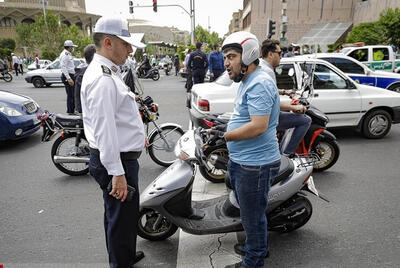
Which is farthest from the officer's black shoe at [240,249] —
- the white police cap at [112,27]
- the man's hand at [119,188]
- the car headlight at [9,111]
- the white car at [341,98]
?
the car headlight at [9,111]

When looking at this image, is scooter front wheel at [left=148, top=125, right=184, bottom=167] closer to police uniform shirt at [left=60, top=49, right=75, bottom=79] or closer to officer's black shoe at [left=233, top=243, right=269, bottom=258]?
officer's black shoe at [left=233, top=243, right=269, bottom=258]

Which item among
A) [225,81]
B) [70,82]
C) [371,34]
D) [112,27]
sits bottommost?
[70,82]

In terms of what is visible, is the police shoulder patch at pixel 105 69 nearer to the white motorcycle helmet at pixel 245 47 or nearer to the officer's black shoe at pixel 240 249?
the white motorcycle helmet at pixel 245 47

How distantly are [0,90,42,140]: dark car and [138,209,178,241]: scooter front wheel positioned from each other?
175 inches

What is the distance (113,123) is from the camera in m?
2.07

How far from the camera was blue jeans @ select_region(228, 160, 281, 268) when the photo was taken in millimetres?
Answer: 2266

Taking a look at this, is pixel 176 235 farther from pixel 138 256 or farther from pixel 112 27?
pixel 112 27

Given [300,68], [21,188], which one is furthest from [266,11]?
[21,188]

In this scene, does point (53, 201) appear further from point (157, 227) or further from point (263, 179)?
point (263, 179)

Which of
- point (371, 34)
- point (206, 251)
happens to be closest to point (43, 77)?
point (206, 251)

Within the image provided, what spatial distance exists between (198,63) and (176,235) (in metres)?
9.28

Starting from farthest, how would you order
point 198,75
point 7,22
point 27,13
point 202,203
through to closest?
point 7,22 → point 27,13 → point 198,75 → point 202,203

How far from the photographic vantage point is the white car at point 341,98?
6.18 meters

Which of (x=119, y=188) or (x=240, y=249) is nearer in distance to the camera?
(x=119, y=188)
